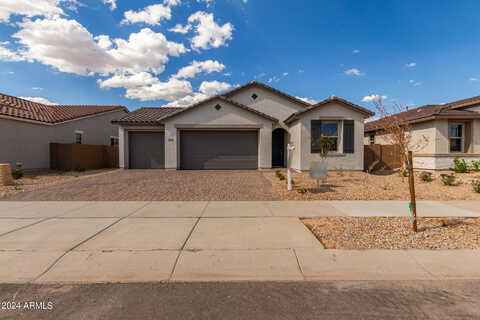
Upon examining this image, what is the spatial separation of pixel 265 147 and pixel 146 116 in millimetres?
8929

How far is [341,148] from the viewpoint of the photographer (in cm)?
1322

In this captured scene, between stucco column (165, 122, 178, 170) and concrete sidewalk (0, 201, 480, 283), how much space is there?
348 inches

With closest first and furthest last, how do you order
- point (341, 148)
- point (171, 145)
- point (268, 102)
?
point (341, 148) → point (171, 145) → point (268, 102)

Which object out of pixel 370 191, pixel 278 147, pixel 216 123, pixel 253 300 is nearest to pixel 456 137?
pixel 370 191

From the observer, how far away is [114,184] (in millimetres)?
9680

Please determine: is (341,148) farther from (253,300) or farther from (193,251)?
(253,300)

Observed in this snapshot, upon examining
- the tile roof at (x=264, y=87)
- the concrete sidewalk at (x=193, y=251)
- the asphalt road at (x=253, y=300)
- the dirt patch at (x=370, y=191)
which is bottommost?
the asphalt road at (x=253, y=300)

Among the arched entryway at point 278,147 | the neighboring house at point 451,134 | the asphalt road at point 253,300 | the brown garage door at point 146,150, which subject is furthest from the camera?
the arched entryway at point 278,147

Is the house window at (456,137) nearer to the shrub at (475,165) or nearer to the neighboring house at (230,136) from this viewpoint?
the shrub at (475,165)

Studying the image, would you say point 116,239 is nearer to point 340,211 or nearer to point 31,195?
point 340,211

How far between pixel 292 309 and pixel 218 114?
13.2 metres

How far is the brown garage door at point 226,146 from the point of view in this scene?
15.1 m

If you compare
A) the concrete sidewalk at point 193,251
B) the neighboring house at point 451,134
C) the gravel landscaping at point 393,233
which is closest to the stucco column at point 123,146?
the concrete sidewalk at point 193,251

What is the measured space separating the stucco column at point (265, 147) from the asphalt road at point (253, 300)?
11936mm
